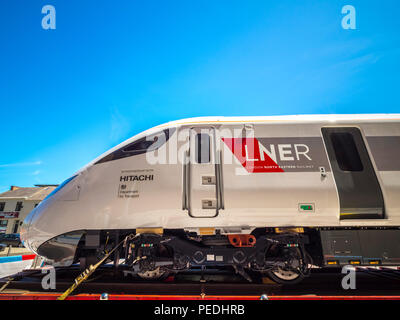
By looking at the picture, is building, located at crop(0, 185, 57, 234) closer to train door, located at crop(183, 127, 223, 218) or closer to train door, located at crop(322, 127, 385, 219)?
train door, located at crop(183, 127, 223, 218)

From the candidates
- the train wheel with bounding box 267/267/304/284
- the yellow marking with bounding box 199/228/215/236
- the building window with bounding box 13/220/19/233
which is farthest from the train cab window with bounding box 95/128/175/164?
the building window with bounding box 13/220/19/233

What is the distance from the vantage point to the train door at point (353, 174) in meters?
3.55

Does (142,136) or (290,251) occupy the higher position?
(142,136)

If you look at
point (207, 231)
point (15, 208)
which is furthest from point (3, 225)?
point (207, 231)

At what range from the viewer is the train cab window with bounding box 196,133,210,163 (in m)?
3.81

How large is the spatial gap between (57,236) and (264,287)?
3692 millimetres

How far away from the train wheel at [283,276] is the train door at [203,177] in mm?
1705

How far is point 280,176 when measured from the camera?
11.8 ft

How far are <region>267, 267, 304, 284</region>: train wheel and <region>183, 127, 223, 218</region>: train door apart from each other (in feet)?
5.59

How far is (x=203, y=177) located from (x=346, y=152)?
2.72 metres

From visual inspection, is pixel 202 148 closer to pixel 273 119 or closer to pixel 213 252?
pixel 273 119
